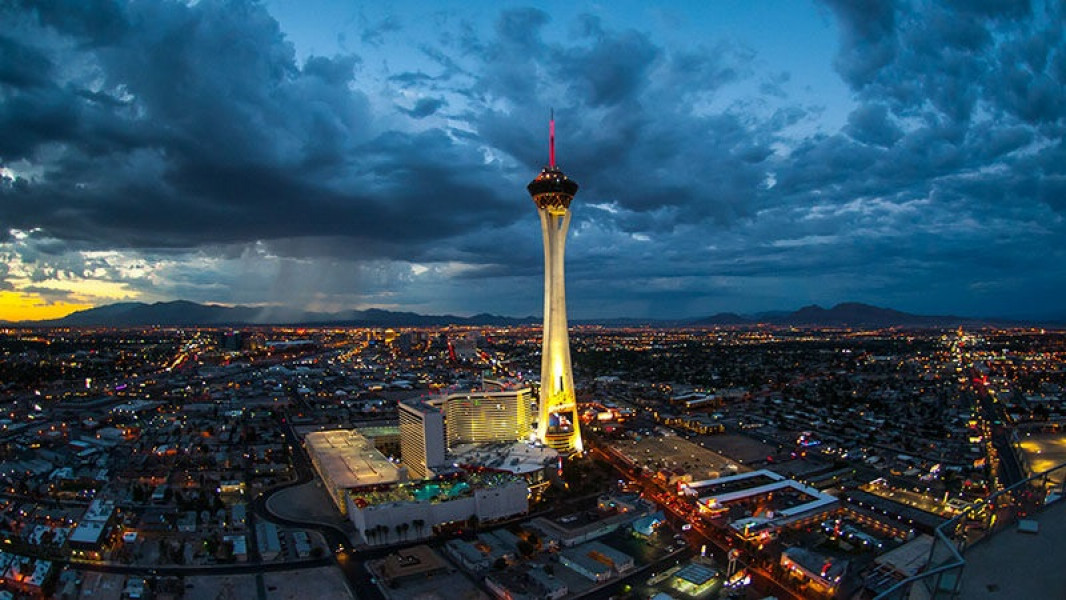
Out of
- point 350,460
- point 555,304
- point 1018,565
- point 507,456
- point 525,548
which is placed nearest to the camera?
point 1018,565

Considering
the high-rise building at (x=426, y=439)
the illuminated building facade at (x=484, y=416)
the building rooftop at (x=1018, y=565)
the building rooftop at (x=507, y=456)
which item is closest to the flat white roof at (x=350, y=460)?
the high-rise building at (x=426, y=439)

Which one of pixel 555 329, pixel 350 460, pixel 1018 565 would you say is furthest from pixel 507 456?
pixel 1018 565

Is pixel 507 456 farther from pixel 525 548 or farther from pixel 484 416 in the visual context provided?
pixel 525 548

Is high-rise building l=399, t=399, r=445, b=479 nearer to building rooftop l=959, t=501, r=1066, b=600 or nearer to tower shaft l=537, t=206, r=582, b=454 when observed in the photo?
tower shaft l=537, t=206, r=582, b=454

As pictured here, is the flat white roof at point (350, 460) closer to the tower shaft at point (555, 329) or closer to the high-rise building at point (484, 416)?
the high-rise building at point (484, 416)

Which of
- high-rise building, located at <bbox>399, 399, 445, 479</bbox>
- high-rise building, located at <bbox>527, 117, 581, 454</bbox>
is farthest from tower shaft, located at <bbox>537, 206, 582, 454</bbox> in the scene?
high-rise building, located at <bbox>399, 399, 445, 479</bbox>
